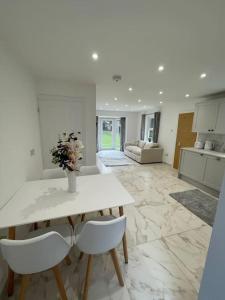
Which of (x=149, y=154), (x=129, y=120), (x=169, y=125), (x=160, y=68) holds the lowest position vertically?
(x=149, y=154)

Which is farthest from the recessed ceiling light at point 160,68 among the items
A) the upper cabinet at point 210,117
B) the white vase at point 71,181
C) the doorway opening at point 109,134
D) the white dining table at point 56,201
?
the doorway opening at point 109,134

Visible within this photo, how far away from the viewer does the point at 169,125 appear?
19.0 ft

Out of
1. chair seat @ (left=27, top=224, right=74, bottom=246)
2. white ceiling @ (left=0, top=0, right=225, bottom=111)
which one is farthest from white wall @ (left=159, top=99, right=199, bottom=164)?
chair seat @ (left=27, top=224, right=74, bottom=246)

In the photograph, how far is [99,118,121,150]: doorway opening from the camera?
8.70 metres

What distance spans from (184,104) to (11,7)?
515 cm

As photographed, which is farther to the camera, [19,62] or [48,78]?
[48,78]

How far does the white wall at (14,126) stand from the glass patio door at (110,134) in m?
6.41

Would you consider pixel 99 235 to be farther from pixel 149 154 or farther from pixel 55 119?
pixel 149 154

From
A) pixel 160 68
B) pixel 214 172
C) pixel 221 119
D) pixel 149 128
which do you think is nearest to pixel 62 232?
pixel 160 68

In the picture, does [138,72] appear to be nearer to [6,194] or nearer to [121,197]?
[121,197]

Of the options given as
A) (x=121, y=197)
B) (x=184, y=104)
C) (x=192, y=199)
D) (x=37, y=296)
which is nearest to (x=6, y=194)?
(x=37, y=296)

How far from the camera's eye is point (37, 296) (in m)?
1.31

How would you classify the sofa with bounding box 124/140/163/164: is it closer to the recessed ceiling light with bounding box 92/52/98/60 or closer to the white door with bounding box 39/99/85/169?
the white door with bounding box 39/99/85/169

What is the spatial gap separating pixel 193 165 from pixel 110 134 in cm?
580
